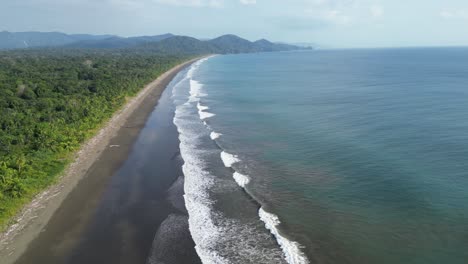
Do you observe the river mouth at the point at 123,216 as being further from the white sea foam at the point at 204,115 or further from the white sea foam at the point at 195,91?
the white sea foam at the point at 195,91

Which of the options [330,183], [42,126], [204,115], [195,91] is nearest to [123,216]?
[330,183]

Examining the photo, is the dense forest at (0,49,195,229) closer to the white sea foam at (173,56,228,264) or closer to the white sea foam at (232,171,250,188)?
the white sea foam at (173,56,228,264)

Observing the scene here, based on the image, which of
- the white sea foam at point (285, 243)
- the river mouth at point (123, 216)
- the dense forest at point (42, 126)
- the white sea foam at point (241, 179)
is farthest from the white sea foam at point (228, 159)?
the dense forest at point (42, 126)

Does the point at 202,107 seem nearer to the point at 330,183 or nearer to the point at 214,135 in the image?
the point at 214,135

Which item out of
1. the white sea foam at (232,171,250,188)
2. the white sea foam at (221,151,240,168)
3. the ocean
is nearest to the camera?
the ocean

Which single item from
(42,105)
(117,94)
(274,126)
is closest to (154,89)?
(117,94)

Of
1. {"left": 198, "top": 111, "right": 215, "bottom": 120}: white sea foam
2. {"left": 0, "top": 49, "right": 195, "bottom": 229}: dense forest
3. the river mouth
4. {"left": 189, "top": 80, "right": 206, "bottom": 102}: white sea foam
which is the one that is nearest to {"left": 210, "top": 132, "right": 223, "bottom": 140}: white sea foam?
the river mouth
